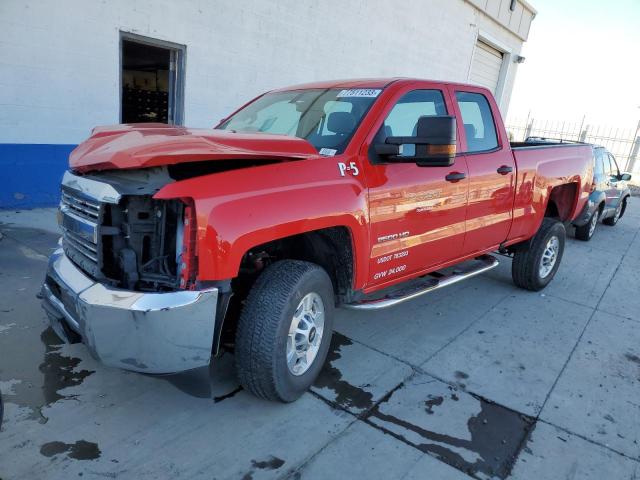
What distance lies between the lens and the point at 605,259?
748 cm

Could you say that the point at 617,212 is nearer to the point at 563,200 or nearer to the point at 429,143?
the point at 563,200

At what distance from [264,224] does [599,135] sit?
81.7ft

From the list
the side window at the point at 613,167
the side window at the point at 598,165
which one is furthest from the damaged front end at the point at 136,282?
the side window at the point at 613,167

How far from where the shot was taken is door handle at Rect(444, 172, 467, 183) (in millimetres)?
3678

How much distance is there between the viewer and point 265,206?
248 cm

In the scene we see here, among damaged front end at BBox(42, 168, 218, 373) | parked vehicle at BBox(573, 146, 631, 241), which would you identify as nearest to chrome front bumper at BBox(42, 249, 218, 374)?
damaged front end at BBox(42, 168, 218, 373)

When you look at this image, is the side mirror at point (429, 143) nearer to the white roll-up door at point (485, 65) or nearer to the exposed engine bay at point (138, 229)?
the exposed engine bay at point (138, 229)

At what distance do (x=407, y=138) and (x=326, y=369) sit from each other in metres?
1.68

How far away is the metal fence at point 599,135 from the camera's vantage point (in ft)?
70.8

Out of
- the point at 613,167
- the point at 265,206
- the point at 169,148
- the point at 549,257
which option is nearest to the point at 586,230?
the point at 613,167

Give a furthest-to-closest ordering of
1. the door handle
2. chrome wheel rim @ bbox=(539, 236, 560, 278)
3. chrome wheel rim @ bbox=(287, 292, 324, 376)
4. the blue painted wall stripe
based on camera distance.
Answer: the blue painted wall stripe, chrome wheel rim @ bbox=(539, 236, 560, 278), the door handle, chrome wheel rim @ bbox=(287, 292, 324, 376)

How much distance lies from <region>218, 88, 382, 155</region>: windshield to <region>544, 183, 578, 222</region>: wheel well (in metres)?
3.25

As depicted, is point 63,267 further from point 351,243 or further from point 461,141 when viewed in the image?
point 461,141

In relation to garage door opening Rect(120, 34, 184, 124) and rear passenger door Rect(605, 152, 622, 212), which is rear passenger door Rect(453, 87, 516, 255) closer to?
rear passenger door Rect(605, 152, 622, 212)
